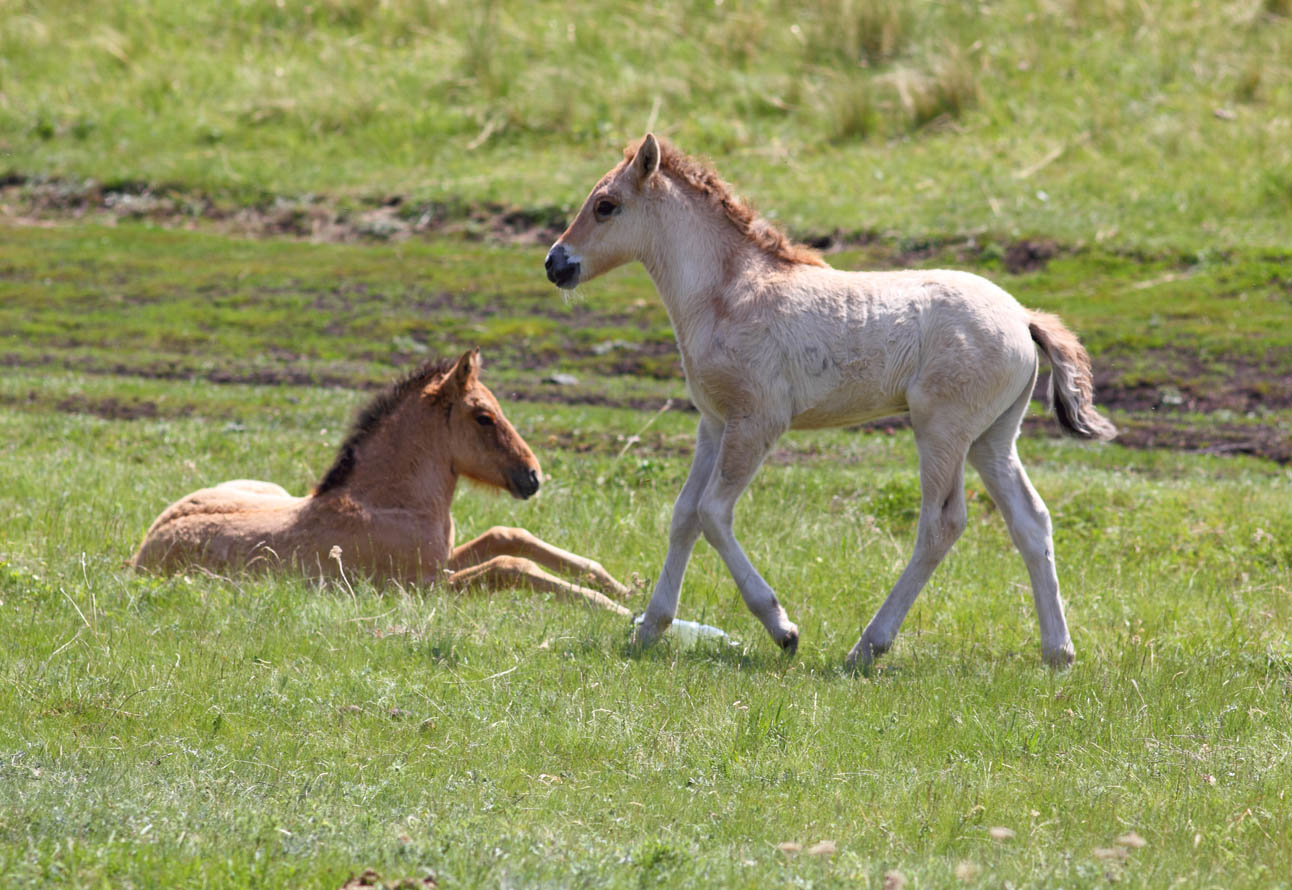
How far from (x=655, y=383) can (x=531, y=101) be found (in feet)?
43.2

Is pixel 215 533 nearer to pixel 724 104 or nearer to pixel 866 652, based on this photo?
pixel 866 652

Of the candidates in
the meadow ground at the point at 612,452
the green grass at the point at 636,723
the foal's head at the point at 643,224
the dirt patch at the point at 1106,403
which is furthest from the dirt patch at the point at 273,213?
the foal's head at the point at 643,224

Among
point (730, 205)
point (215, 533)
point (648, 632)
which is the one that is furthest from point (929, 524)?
point (215, 533)

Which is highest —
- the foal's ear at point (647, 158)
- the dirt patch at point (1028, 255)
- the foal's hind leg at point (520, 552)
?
the foal's ear at point (647, 158)

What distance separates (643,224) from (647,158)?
0.36 meters

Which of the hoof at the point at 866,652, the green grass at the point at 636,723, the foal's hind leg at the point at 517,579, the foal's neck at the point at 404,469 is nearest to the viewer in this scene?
the green grass at the point at 636,723

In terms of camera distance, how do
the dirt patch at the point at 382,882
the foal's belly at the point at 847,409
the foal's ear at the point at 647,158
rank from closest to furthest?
the dirt patch at the point at 382,882
the foal's belly at the point at 847,409
the foal's ear at the point at 647,158

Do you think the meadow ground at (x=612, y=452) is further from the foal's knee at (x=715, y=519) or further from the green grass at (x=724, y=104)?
the foal's knee at (x=715, y=519)

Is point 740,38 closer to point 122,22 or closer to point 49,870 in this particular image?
point 122,22

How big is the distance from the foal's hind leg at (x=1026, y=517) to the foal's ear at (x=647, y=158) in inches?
91.9

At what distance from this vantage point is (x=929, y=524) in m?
7.83

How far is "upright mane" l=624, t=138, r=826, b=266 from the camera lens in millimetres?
8328

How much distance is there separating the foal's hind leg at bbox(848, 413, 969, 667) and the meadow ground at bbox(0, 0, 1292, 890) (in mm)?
190

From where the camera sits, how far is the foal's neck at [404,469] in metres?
9.54
